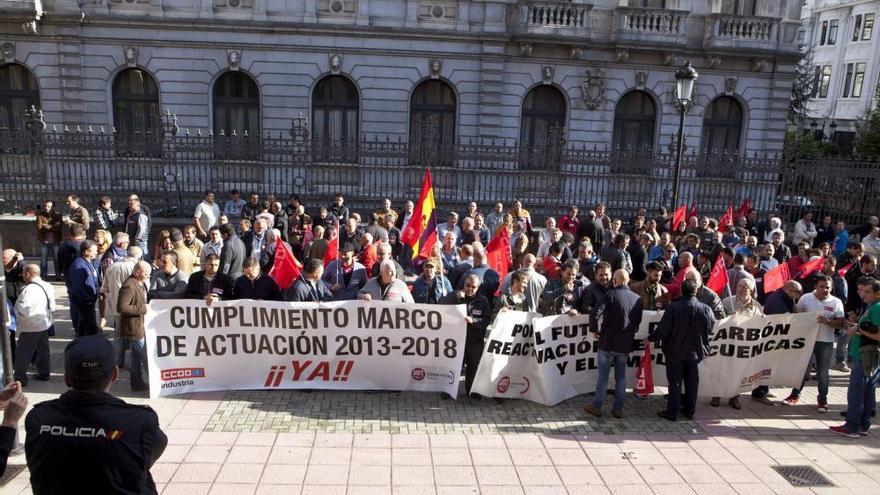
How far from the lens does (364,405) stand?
25.3ft

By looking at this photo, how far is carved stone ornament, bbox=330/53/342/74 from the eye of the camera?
2155cm

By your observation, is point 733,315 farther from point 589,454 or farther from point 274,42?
point 274,42

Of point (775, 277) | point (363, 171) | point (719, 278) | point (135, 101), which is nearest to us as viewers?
point (719, 278)

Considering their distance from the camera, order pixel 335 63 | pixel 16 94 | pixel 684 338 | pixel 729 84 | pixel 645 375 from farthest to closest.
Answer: pixel 729 84 → pixel 16 94 → pixel 335 63 → pixel 645 375 → pixel 684 338

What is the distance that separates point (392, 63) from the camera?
72.0ft

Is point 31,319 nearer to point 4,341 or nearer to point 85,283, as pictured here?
point 85,283

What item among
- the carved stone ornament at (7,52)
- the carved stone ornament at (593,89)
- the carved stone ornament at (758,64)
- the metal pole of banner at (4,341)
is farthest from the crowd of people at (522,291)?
the carved stone ornament at (758,64)

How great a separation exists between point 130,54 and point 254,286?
16610mm

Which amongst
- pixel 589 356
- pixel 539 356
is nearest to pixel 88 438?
pixel 539 356

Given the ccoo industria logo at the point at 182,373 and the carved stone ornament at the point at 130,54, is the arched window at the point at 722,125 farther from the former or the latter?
the ccoo industria logo at the point at 182,373

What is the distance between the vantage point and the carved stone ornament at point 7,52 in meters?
20.8

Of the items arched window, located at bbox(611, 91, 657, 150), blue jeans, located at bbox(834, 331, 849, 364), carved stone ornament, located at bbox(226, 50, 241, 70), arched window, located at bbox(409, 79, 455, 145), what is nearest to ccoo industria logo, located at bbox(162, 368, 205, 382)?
blue jeans, located at bbox(834, 331, 849, 364)

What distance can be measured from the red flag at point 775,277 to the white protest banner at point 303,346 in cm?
508

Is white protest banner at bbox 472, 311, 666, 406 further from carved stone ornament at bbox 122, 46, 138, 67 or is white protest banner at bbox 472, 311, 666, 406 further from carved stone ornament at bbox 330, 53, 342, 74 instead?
carved stone ornament at bbox 122, 46, 138, 67
